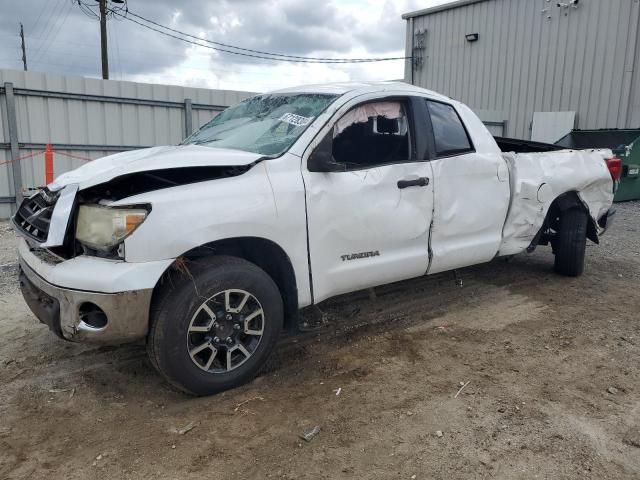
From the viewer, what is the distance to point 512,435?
9.26 ft

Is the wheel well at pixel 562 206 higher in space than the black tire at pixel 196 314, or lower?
higher

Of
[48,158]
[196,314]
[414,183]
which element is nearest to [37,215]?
[196,314]

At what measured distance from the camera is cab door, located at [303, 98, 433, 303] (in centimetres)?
356

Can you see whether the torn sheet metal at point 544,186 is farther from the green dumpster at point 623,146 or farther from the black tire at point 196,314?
the green dumpster at point 623,146

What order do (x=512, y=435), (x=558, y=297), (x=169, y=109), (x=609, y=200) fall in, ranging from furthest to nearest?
1. (x=169, y=109)
2. (x=609, y=200)
3. (x=558, y=297)
4. (x=512, y=435)

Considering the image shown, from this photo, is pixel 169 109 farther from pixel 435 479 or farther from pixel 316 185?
pixel 435 479

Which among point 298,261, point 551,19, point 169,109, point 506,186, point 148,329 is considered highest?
point 551,19

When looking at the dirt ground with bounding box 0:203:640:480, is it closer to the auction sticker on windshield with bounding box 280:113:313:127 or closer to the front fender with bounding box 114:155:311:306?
the front fender with bounding box 114:155:311:306

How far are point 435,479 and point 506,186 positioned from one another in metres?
3.00

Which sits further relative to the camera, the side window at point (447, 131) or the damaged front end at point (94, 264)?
the side window at point (447, 131)

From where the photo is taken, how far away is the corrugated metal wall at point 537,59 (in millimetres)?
14117

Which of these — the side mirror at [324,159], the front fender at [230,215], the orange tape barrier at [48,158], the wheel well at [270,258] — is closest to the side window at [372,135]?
the side mirror at [324,159]

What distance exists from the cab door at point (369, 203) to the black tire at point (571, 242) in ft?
7.27

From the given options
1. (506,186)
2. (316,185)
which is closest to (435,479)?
(316,185)
